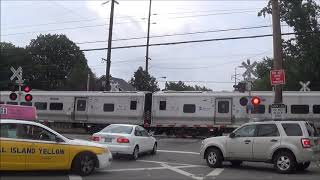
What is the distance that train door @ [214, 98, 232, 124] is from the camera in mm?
36531

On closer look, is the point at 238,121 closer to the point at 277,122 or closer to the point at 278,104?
the point at 278,104

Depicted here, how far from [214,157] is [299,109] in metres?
18.6

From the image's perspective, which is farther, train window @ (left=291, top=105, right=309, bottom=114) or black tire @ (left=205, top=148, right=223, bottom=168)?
train window @ (left=291, top=105, right=309, bottom=114)

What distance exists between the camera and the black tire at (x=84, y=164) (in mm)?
14617

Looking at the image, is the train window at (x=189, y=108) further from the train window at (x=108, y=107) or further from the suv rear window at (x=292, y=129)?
the suv rear window at (x=292, y=129)

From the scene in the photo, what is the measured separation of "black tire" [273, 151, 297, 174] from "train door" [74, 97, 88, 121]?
2644cm

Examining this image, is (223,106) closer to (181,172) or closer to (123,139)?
(123,139)

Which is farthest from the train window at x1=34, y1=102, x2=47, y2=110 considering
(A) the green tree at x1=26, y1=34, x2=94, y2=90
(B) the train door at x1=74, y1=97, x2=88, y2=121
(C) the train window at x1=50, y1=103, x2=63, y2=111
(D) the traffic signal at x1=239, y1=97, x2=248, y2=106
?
(A) the green tree at x1=26, y1=34, x2=94, y2=90

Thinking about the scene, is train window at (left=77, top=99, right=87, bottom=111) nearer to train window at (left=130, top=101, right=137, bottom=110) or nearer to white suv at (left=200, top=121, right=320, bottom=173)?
train window at (left=130, top=101, right=137, bottom=110)

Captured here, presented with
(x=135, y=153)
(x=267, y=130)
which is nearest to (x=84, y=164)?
(x=135, y=153)

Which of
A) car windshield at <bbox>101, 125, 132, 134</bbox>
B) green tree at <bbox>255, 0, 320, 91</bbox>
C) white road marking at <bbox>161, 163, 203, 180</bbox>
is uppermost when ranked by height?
green tree at <bbox>255, 0, 320, 91</bbox>

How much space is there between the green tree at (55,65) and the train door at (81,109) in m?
46.7

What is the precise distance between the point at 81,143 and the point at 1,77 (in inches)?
2939

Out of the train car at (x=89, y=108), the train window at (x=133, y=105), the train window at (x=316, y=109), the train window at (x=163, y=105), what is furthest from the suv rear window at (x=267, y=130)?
the train window at (x=133, y=105)
